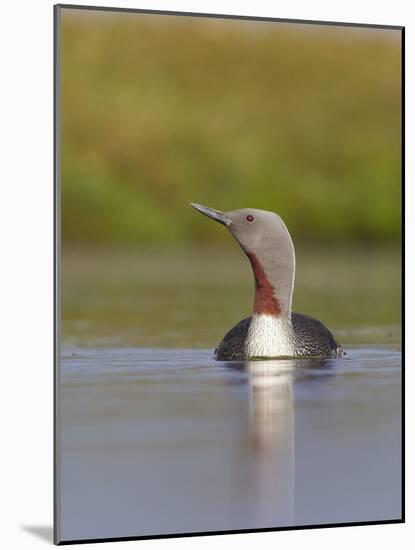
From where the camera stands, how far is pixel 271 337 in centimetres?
638

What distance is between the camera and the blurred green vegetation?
227 inches

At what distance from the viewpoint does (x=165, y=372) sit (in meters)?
5.98

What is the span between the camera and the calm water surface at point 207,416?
18.4ft

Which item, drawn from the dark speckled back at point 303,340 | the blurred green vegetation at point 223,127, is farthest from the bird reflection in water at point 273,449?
the blurred green vegetation at point 223,127

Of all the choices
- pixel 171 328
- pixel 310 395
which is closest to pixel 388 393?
pixel 310 395

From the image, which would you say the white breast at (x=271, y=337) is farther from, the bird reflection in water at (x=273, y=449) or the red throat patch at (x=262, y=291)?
the bird reflection in water at (x=273, y=449)

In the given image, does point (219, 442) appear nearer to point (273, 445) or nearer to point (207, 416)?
point (207, 416)

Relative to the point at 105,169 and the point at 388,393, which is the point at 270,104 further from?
the point at 388,393

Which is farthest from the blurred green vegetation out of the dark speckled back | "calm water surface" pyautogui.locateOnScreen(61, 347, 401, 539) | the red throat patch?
"calm water surface" pyautogui.locateOnScreen(61, 347, 401, 539)

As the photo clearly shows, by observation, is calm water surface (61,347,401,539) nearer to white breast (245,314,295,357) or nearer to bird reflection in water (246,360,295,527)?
bird reflection in water (246,360,295,527)

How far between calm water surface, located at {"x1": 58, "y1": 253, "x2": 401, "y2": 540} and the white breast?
2.6 inches

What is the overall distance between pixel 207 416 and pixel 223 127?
45.2 inches

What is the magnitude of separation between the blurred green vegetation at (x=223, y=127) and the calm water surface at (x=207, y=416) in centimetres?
21

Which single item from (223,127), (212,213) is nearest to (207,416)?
(212,213)
